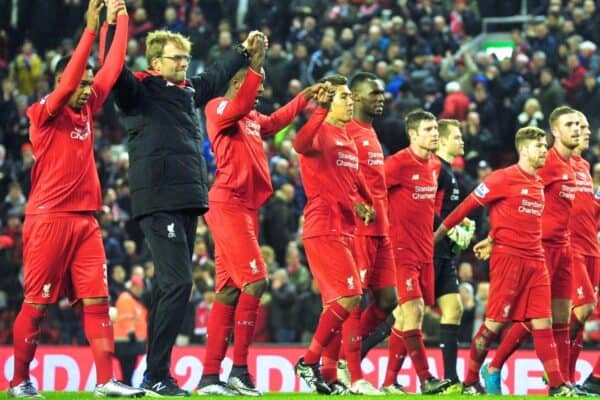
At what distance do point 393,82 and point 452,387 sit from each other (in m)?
11.3

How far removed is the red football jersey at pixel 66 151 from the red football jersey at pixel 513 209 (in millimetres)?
4030

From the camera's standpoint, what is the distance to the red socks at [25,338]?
991cm

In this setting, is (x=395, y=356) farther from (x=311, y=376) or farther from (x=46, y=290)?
(x=46, y=290)

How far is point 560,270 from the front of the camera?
12953 millimetres

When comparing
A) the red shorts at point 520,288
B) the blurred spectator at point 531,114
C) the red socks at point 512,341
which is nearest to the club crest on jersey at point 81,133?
the red shorts at point 520,288

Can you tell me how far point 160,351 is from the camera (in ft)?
33.3

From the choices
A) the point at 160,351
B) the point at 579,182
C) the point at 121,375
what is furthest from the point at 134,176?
the point at 121,375

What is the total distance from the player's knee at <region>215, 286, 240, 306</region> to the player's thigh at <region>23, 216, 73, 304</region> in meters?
1.92

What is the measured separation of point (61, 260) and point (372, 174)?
3684 millimetres

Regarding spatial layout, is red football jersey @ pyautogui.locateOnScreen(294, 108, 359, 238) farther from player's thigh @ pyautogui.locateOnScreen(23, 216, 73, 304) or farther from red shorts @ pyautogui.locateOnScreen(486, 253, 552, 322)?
player's thigh @ pyautogui.locateOnScreen(23, 216, 73, 304)

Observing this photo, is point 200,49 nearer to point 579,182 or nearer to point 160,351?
point 579,182

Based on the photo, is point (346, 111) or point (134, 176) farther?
point (346, 111)

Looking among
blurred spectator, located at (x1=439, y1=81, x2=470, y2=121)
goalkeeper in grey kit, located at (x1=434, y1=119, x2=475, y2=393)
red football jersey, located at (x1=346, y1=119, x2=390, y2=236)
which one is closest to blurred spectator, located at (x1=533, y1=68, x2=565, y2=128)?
blurred spectator, located at (x1=439, y1=81, x2=470, y2=121)

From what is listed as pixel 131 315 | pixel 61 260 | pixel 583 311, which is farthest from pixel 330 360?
pixel 131 315
